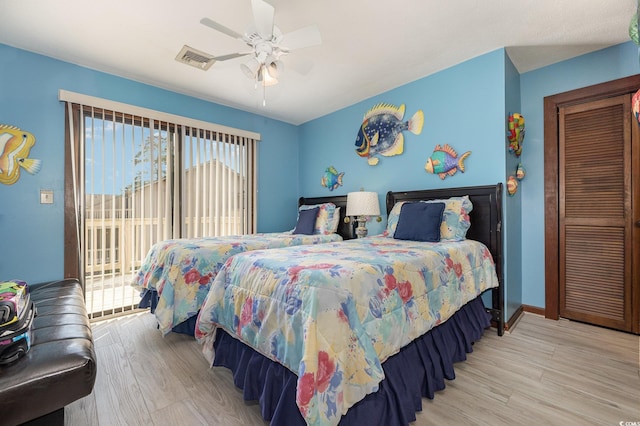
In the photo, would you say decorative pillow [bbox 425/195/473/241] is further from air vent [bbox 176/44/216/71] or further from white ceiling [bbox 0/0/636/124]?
air vent [bbox 176/44/216/71]

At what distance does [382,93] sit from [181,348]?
344 centimetres

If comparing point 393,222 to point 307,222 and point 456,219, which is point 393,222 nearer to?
point 456,219

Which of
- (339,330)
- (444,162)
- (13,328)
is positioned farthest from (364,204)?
(13,328)

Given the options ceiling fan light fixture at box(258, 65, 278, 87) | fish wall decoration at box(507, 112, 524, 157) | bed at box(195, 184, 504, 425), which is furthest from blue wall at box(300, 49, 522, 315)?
ceiling fan light fixture at box(258, 65, 278, 87)

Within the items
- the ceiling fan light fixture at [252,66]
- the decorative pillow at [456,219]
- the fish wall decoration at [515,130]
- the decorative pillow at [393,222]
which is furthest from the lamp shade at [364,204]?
the ceiling fan light fixture at [252,66]

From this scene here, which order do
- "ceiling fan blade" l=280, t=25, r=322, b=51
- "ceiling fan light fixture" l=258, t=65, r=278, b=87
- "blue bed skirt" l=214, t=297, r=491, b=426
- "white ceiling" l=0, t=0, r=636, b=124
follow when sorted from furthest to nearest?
1. "ceiling fan light fixture" l=258, t=65, r=278, b=87
2. "white ceiling" l=0, t=0, r=636, b=124
3. "ceiling fan blade" l=280, t=25, r=322, b=51
4. "blue bed skirt" l=214, t=297, r=491, b=426

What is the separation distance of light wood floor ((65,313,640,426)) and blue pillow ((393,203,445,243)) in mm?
951

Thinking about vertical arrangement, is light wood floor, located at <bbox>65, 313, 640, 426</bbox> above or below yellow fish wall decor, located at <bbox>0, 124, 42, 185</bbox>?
below

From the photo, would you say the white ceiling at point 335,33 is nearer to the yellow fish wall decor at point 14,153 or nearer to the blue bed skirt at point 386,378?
the yellow fish wall decor at point 14,153

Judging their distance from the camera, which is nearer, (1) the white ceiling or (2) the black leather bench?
(2) the black leather bench

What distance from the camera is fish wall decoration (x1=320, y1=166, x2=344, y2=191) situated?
400cm

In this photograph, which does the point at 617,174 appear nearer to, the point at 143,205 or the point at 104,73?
the point at 143,205

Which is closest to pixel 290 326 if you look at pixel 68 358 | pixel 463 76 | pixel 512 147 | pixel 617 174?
pixel 68 358

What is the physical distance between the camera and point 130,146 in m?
3.04
